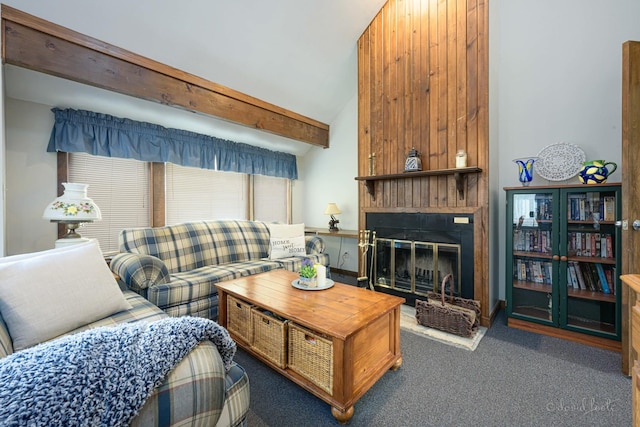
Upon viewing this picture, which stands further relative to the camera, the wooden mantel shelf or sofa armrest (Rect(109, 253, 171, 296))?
the wooden mantel shelf

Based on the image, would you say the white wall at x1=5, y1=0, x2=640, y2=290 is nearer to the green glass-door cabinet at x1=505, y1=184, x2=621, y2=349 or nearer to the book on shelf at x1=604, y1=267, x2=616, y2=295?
the green glass-door cabinet at x1=505, y1=184, x2=621, y2=349

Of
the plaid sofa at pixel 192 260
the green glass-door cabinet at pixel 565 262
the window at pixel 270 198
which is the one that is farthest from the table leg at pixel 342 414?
the window at pixel 270 198

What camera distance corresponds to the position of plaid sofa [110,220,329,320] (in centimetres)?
216

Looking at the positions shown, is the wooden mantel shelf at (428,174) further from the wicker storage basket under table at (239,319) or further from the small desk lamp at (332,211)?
A: the wicker storage basket under table at (239,319)

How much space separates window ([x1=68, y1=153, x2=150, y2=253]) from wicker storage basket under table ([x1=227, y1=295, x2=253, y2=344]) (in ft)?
6.03

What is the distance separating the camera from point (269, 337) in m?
1.69

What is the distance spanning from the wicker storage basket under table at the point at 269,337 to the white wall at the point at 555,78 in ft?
7.50

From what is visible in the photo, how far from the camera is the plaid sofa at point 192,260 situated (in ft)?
7.08

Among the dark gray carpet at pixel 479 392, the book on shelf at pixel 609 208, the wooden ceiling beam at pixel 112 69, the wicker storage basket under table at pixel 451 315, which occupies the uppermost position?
the wooden ceiling beam at pixel 112 69

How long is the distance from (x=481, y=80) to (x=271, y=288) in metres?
2.53

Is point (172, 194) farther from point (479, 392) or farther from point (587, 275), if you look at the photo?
point (587, 275)

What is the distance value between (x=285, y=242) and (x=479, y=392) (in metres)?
2.39

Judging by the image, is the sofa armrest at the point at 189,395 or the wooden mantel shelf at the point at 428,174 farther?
the wooden mantel shelf at the point at 428,174

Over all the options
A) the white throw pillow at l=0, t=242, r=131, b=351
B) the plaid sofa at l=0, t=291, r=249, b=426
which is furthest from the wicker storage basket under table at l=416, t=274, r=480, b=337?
the white throw pillow at l=0, t=242, r=131, b=351
